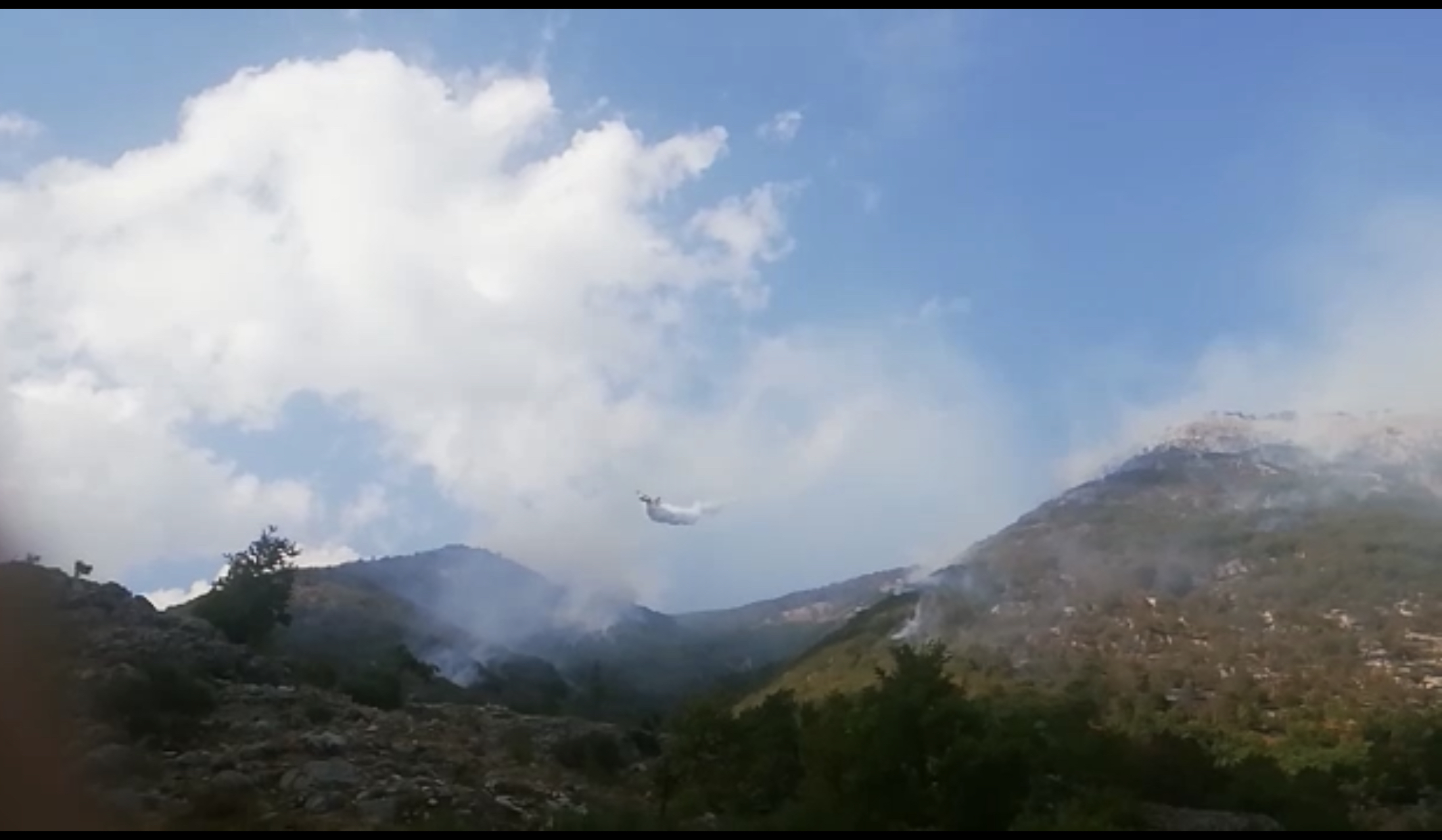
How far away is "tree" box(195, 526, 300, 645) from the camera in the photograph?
72062 millimetres

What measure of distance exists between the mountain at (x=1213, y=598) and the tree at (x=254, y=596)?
42660 millimetres

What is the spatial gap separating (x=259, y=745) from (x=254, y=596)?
37.9 m

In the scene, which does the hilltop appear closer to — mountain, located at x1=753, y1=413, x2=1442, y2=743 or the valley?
the valley

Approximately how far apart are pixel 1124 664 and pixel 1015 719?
82116 mm

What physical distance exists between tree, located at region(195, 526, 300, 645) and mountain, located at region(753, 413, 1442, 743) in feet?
140

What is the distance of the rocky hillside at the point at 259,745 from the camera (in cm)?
3033

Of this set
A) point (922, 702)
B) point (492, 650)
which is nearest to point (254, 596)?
point (922, 702)

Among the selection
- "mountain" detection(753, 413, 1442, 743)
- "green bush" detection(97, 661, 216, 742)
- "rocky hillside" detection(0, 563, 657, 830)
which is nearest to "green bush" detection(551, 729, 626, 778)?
"rocky hillside" detection(0, 563, 657, 830)

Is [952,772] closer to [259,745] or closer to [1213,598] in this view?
[259,745]

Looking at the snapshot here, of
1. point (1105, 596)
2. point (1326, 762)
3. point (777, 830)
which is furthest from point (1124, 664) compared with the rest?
point (777, 830)

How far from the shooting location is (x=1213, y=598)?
421 ft

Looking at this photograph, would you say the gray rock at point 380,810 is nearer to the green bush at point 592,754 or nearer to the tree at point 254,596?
the green bush at point 592,754

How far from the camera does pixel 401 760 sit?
38281 millimetres

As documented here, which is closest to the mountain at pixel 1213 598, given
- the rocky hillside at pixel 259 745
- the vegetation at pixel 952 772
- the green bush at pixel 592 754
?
the vegetation at pixel 952 772
